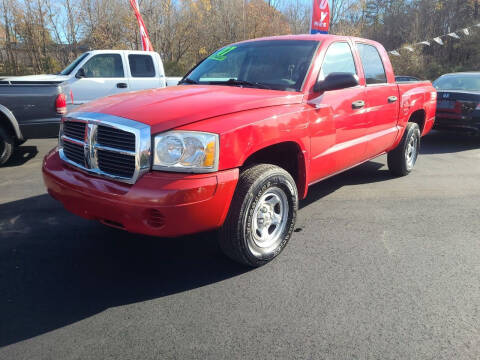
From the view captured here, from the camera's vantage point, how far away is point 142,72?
29.8ft

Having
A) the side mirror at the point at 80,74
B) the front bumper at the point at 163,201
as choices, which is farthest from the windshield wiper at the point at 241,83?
the side mirror at the point at 80,74

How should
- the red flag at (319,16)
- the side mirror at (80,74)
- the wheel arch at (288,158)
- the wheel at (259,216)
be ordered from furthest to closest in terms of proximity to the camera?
the red flag at (319,16) < the side mirror at (80,74) < the wheel arch at (288,158) < the wheel at (259,216)

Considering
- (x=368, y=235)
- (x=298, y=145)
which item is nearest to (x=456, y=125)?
(x=368, y=235)

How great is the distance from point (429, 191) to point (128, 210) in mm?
4088

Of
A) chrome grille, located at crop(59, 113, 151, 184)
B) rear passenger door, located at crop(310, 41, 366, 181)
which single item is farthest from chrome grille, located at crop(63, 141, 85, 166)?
rear passenger door, located at crop(310, 41, 366, 181)

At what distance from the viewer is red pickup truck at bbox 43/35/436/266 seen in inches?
98.2

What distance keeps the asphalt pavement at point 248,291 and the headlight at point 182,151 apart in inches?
35.6

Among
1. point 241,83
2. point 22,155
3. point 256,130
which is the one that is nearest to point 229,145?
point 256,130

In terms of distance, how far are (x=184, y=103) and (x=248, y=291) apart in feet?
4.76

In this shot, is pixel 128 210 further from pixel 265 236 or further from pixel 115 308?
pixel 265 236

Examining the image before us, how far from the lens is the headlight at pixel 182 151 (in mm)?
2494

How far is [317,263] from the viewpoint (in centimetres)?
312

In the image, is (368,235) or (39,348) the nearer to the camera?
(39,348)

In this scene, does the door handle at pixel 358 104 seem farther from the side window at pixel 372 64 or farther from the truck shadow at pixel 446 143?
the truck shadow at pixel 446 143
